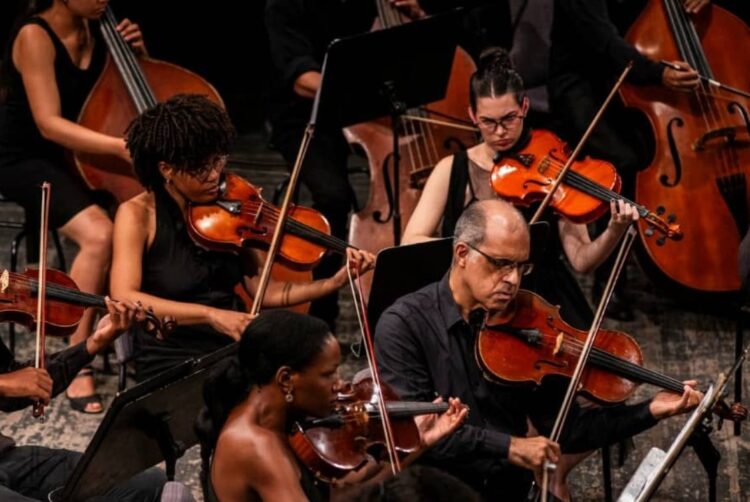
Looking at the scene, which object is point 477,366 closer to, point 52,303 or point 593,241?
point 593,241

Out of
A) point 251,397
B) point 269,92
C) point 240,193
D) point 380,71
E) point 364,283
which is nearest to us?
point 251,397

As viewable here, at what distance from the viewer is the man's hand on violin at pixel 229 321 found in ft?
11.8

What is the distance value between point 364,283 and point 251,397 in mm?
1857

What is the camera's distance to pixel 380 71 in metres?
4.25

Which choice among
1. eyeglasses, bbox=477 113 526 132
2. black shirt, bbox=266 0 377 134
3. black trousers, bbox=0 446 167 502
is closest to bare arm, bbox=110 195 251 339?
black trousers, bbox=0 446 167 502

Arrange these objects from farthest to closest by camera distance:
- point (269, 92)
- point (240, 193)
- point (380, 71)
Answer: point (269, 92)
point (380, 71)
point (240, 193)

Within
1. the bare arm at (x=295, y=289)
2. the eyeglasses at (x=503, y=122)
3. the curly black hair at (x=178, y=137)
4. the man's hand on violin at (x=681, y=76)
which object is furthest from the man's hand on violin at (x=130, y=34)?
the man's hand on violin at (x=681, y=76)

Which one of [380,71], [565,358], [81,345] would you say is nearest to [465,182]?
[380,71]

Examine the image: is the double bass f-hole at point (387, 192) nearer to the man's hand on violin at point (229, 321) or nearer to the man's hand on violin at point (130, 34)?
the man's hand on violin at point (130, 34)

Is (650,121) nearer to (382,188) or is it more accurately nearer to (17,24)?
(382,188)

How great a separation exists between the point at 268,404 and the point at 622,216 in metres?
1.45

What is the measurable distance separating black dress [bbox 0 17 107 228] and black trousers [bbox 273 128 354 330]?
81 centimetres

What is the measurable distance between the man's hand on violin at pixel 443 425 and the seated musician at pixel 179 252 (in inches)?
31.1

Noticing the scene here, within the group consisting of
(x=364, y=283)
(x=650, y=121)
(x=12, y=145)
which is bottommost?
(x=364, y=283)
